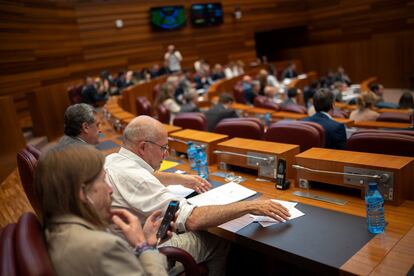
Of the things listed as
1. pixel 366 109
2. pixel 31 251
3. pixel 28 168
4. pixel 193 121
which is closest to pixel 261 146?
pixel 28 168

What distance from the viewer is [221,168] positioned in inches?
112

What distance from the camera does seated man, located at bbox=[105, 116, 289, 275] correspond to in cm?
186

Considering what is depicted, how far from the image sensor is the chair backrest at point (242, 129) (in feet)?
10.9

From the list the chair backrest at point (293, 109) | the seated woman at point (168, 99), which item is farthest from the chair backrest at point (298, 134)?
the seated woman at point (168, 99)

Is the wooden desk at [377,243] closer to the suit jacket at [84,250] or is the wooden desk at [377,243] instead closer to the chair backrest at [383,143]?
the chair backrest at [383,143]

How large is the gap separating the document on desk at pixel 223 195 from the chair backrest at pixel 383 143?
0.80m

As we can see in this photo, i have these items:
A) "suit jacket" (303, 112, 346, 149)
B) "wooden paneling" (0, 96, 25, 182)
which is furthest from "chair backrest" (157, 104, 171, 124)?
"suit jacket" (303, 112, 346, 149)

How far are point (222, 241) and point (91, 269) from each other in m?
1.07

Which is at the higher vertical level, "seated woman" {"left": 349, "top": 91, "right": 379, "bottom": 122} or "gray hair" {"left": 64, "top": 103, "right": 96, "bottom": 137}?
"gray hair" {"left": 64, "top": 103, "right": 96, "bottom": 137}

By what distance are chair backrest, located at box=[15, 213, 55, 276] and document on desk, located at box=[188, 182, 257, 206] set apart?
3.48 feet

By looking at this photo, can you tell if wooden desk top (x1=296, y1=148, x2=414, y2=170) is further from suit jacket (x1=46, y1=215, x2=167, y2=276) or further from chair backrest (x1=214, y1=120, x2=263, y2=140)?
suit jacket (x1=46, y1=215, x2=167, y2=276)

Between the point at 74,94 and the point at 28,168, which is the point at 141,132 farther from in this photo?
the point at 74,94

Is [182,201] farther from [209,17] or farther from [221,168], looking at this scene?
[209,17]

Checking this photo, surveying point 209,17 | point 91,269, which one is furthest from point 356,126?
point 209,17
